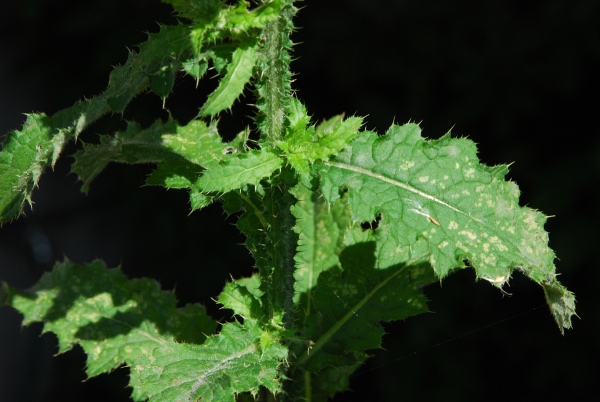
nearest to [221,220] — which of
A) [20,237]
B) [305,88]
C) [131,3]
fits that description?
[305,88]

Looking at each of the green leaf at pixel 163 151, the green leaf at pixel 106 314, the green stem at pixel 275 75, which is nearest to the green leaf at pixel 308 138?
the green stem at pixel 275 75

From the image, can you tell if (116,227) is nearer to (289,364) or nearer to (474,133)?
(474,133)

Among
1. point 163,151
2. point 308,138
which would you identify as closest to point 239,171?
point 308,138

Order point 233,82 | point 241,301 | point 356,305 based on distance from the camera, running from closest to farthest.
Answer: point 233,82 → point 241,301 → point 356,305

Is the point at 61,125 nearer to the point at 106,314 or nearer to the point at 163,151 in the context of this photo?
the point at 163,151

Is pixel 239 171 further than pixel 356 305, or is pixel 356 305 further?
pixel 356 305

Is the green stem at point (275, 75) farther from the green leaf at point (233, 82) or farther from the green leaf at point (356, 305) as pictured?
the green leaf at point (356, 305)

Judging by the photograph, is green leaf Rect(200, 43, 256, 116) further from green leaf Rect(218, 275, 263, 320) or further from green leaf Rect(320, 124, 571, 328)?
green leaf Rect(218, 275, 263, 320)
